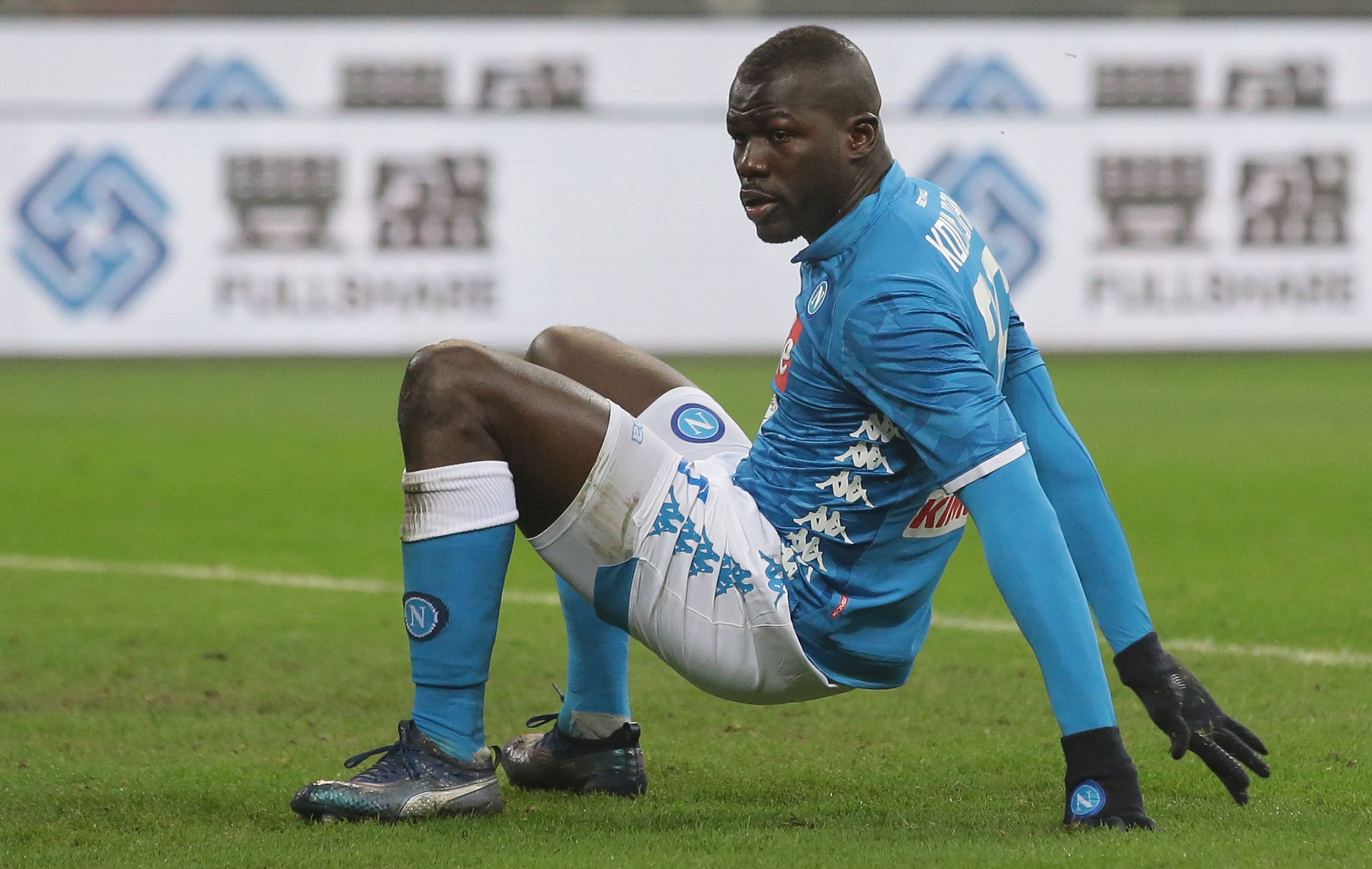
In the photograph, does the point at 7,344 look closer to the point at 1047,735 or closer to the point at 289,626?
the point at 289,626

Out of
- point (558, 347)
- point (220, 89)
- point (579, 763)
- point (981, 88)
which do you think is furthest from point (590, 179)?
point (579, 763)

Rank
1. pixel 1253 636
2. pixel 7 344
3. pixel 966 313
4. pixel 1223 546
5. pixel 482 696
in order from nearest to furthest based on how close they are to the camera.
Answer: pixel 966 313
pixel 482 696
pixel 1253 636
pixel 1223 546
pixel 7 344

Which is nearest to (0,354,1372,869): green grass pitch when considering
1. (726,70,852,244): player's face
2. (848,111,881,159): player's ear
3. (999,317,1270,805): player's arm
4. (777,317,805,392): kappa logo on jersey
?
(999,317,1270,805): player's arm

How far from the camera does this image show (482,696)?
3.04 m

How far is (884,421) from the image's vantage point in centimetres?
292

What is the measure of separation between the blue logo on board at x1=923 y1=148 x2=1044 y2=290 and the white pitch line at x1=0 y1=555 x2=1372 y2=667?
10852 millimetres

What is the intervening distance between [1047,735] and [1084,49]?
44.9 feet

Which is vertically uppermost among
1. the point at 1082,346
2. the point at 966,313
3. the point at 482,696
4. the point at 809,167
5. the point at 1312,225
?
the point at 809,167

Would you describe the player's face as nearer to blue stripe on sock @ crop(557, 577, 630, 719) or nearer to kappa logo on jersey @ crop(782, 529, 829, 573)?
kappa logo on jersey @ crop(782, 529, 829, 573)

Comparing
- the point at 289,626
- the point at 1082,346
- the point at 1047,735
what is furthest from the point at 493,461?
the point at 1082,346

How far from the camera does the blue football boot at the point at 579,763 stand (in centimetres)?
337

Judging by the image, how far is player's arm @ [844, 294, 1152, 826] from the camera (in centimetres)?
273

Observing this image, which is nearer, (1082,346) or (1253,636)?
(1253,636)

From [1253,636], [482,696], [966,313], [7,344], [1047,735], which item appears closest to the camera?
[966,313]
